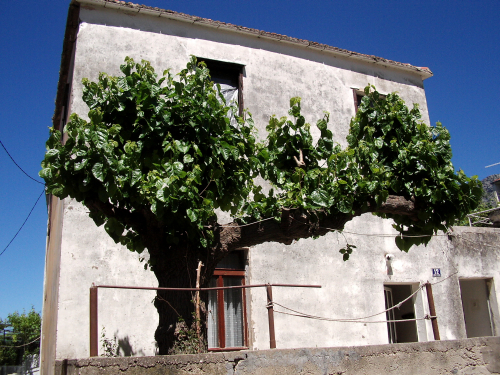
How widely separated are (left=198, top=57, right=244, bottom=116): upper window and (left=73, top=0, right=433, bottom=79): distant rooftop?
82cm

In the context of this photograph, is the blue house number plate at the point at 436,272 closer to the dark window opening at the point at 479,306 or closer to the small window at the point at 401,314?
the small window at the point at 401,314

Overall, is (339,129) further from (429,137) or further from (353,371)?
(353,371)

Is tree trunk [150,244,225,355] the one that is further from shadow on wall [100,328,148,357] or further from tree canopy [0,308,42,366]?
tree canopy [0,308,42,366]

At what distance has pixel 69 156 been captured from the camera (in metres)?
5.56

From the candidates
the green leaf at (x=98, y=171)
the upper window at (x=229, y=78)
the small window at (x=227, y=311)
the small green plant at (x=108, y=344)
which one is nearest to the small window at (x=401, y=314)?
the small window at (x=227, y=311)

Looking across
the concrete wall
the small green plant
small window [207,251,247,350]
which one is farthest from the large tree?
small window [207,251,247,350]

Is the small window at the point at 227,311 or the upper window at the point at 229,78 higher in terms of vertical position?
the upper window at the point at 229,78

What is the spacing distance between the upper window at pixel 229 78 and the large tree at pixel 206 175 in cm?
386

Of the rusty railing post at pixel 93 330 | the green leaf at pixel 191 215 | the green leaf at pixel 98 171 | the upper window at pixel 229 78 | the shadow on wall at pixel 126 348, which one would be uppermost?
the upper window at pixel 229 78

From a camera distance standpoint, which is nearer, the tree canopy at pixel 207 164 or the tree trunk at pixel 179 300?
the tree canopy at pixel 207 164

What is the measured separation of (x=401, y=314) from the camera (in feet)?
42.9

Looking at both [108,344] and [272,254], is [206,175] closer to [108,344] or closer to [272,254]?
[108,344]

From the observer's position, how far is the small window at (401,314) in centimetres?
1225

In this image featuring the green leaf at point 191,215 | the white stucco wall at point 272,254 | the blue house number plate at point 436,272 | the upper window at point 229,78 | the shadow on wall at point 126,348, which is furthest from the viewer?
the blue house number plate at point 436,272
